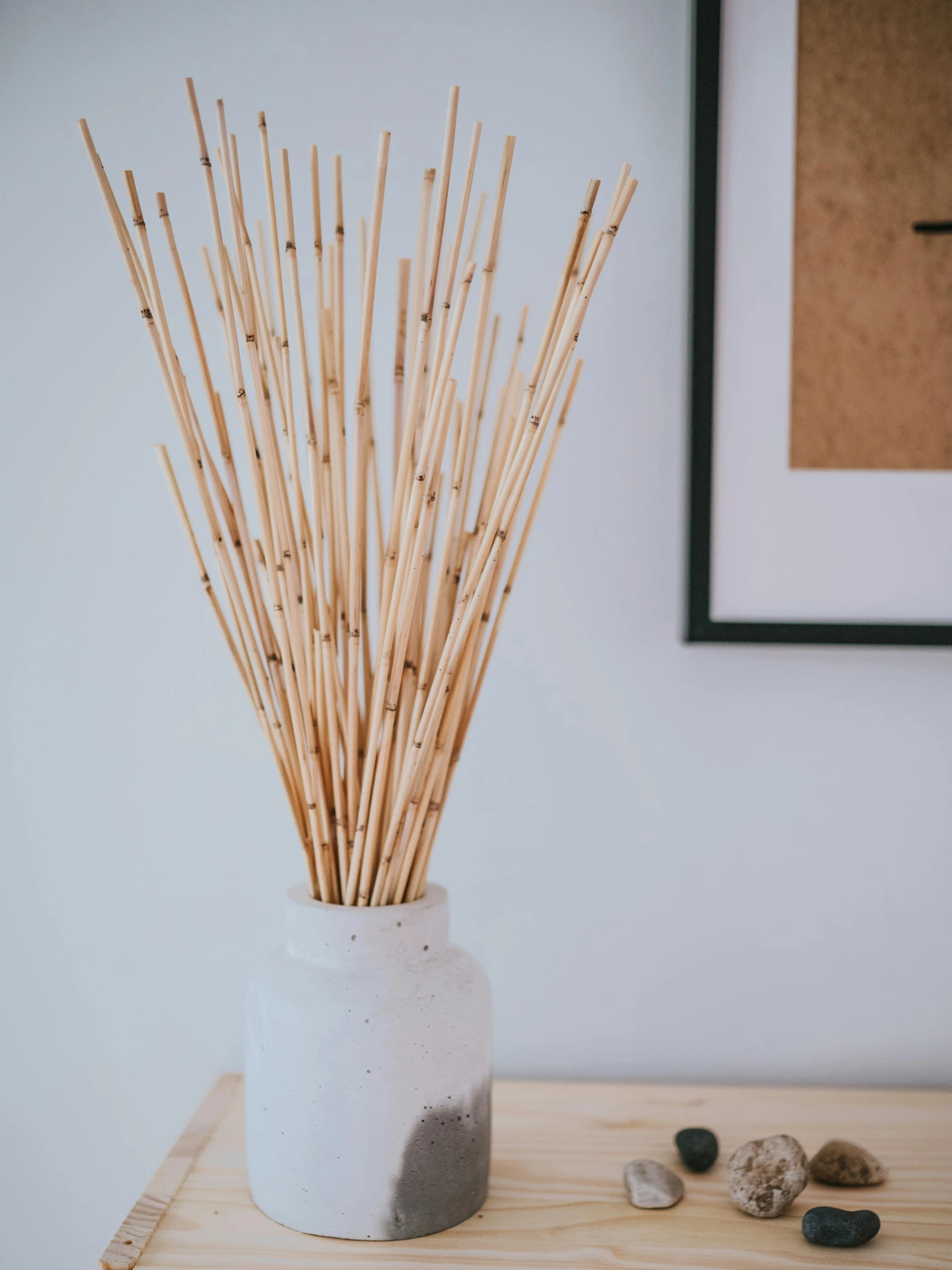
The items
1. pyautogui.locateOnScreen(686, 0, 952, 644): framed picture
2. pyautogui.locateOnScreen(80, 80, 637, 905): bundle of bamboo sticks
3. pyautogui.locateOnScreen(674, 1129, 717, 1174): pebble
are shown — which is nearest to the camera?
pyautogui.locateOnScreen(80, 80, 637, 905): bundle of bamboo sticks

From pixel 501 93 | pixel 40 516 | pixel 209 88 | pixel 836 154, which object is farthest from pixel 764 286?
pixel 40 516

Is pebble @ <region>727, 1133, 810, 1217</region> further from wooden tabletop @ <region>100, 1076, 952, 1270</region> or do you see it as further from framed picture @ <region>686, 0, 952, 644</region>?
framed picture @ <region>686, 0, 952, 644</region>

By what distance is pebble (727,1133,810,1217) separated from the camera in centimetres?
55

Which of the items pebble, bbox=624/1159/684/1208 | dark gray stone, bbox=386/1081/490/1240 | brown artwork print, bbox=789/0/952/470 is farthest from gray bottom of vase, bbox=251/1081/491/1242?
brown artwork print, bbox=789/0/952/470

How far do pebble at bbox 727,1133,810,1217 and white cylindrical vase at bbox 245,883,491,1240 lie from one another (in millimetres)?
167

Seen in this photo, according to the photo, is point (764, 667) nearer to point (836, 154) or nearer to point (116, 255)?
point (836, 154)

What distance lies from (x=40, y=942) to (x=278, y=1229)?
1.14 feet

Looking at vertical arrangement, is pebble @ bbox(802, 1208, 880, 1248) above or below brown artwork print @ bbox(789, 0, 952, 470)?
below

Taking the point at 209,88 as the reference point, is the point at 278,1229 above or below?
below

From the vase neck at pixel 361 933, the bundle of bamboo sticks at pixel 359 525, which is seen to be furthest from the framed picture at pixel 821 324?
the vase neck at pixel 361 933

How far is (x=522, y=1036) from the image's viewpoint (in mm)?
759

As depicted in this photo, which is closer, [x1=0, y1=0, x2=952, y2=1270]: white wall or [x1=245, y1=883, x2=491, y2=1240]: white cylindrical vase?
[x1=245, y1=883, x2=491, y2=1240]: white cylindrical vase

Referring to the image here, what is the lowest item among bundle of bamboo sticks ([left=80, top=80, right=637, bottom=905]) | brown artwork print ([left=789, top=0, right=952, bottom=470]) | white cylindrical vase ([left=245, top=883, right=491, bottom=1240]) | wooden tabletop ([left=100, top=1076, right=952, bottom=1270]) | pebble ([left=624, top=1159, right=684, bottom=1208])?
wooden tabletop ([left=100, top=1076, right=952, bottom=1270])

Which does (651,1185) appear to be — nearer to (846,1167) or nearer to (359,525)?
(846,1167)
